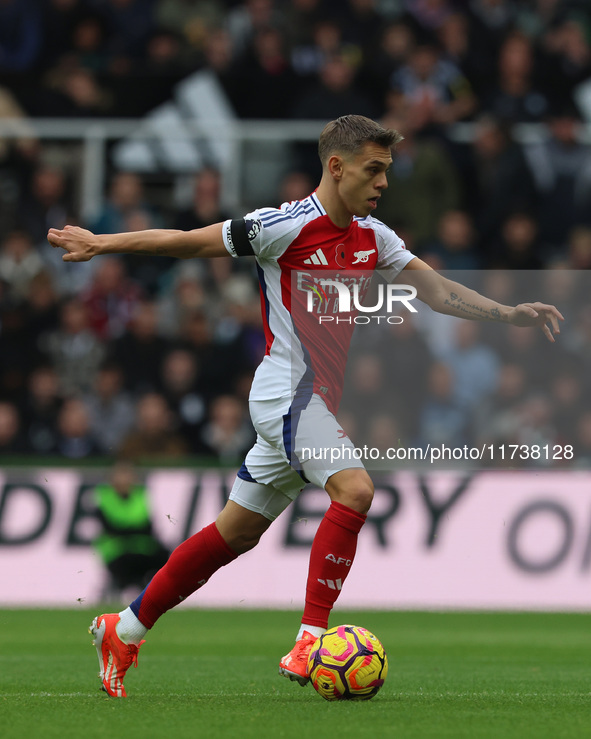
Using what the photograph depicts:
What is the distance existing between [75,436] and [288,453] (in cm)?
676

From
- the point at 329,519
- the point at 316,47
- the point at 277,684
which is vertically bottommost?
the point at 277,684

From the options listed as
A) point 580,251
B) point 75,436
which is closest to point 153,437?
point 75,436

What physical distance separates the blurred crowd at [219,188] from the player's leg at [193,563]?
464 centimetres

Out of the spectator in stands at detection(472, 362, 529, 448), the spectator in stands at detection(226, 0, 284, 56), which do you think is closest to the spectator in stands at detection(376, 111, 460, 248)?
the spectator in stands at detection(226, 0, 284, 56)

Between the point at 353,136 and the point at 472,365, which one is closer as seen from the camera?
the point at 353,136

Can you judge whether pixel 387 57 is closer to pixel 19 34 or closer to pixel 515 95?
pixel 515 95

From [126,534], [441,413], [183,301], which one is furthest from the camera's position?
[183,301]

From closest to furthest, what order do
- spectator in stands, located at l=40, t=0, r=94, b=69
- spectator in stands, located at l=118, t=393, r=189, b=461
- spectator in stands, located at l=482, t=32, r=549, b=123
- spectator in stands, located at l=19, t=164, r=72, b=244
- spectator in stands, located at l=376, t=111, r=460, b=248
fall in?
spectator in stands, located at l=118, t=393, r=189, b=461 < spectator in stands, located at l=376, t=111, r=460, b=248 < spectator in stands, located at l=19, t=164, r=72, b=244 < spectator in stands, located at l=482, t=32, r=549, b=123 < spectator in stands, located at l=40, t=0, r=94, b=69

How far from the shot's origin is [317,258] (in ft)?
19.3

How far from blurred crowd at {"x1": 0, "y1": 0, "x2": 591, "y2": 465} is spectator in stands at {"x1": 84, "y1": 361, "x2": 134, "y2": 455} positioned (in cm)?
2

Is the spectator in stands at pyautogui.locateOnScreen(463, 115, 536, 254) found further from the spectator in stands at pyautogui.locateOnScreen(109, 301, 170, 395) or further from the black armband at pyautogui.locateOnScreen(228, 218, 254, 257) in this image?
the black armband at pyautogui.locateOnScreen(228, 218, 254, 257)

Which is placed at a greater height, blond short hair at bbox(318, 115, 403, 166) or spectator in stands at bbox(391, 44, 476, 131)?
spectator in stands at bbox(391, 44, 476, 131)

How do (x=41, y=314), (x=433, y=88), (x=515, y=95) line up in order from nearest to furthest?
(x=41, y=314) → (x=515, y=95) → (x=433, y=88)

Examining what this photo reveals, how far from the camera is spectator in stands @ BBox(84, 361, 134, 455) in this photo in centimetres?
1227
